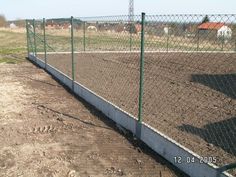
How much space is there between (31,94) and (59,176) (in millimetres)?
5712

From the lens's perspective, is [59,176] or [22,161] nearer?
[59,176]

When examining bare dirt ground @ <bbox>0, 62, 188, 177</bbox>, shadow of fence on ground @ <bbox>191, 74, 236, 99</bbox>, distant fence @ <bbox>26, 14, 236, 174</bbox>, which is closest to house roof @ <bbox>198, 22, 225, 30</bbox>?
distant fence @ <bbox>26, 14, 236, 174</bbox>

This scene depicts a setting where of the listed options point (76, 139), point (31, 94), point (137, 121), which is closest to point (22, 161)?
point (76, 139)

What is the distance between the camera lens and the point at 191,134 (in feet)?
21.7

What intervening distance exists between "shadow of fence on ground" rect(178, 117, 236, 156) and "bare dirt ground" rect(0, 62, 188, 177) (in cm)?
96

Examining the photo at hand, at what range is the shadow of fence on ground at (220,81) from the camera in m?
10.4

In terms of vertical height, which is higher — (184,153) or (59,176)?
(184,153)

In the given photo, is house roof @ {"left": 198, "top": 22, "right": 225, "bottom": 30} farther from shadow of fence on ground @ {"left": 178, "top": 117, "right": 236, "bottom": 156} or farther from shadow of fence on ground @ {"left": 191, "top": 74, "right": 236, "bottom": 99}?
shadow of fence on ground @ {"left": 191, "top": 74, "right": 236, "bottom": 99}

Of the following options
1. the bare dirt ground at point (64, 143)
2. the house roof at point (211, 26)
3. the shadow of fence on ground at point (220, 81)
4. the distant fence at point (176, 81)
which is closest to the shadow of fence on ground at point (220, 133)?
the distant fence at point (176, 81)

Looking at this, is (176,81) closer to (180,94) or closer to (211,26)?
(180,94)

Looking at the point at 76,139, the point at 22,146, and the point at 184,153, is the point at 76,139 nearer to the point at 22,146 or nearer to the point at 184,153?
the point at 22,146

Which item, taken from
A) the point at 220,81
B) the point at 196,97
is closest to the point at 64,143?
the point at 196,97

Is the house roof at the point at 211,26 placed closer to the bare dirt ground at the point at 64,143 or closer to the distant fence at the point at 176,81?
the distant fence at the point at 176,81

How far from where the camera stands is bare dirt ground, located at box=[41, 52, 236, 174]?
645 cm
